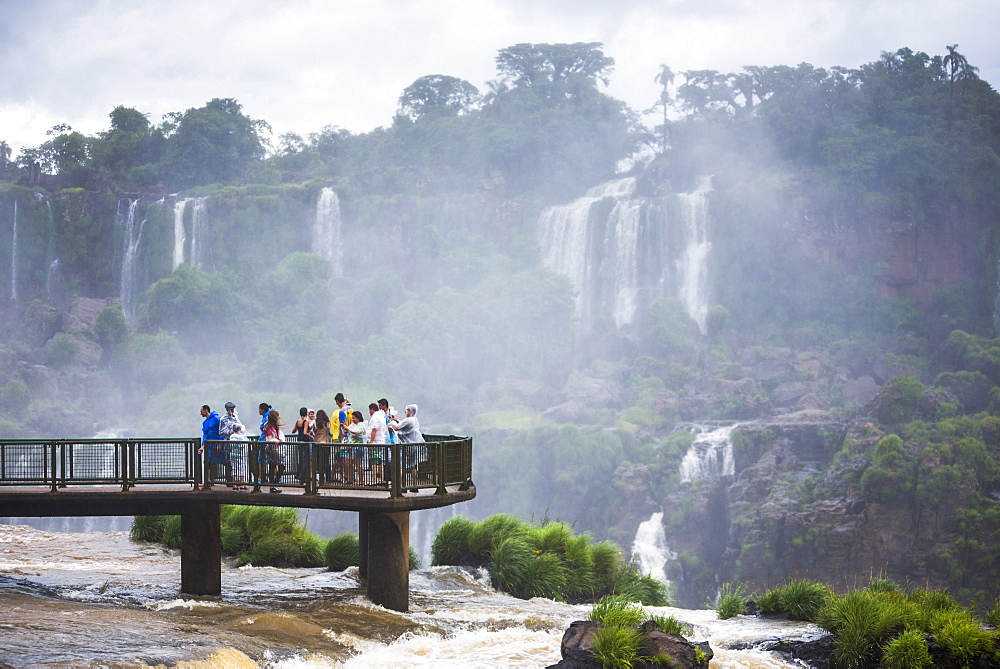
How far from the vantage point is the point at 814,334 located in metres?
81.2

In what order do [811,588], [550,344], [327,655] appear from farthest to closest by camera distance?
[550,344] < [811,588] < [327,655]

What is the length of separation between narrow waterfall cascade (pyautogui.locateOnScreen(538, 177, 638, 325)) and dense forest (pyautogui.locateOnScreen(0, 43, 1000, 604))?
0.57 m

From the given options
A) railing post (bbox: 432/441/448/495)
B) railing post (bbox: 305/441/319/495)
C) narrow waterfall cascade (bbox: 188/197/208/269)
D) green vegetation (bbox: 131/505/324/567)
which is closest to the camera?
railing post (bbox: 305/441/319/495)

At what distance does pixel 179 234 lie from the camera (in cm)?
8981

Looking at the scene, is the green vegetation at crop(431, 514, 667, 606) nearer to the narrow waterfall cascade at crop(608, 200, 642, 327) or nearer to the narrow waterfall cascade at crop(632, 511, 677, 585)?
the narrow waterfall cascade at crop(632, 511, 677, 585)

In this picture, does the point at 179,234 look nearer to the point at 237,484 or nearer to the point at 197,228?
the point at 197,228

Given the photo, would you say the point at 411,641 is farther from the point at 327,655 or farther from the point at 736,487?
the point at 736,487

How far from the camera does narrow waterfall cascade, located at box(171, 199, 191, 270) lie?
294 ft

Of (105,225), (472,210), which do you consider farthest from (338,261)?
(105,225)

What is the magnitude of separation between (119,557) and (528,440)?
49.1 metres

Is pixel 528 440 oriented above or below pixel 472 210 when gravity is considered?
below

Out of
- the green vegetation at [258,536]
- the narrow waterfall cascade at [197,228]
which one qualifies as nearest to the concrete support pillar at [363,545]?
the green vegetation at [258,536]

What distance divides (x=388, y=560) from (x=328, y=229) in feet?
257

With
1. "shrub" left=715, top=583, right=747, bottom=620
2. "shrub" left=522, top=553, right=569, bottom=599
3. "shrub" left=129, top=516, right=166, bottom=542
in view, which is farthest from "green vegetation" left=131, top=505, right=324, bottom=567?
"shrub" left=715, top=583, right=747, bottom=620
